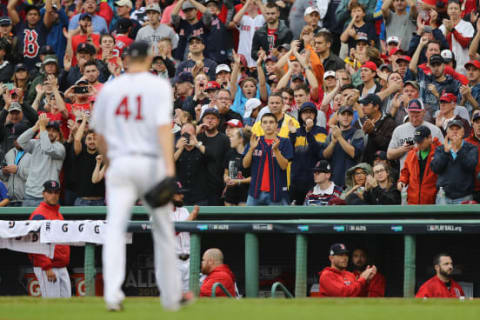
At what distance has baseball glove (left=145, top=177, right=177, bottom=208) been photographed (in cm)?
645

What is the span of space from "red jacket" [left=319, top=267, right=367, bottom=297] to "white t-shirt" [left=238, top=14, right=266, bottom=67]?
23.3 feet

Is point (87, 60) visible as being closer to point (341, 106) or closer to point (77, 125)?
point (77, 125)

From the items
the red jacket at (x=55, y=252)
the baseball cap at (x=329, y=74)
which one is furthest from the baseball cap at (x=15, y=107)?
the baseball cap at (x=329, y=74)

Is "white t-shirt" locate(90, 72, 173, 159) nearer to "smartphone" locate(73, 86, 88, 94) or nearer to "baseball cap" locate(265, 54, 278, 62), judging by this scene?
"smartphone" locate(73, 86, 88, 94)

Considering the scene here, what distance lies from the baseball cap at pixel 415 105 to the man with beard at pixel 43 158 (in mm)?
5157

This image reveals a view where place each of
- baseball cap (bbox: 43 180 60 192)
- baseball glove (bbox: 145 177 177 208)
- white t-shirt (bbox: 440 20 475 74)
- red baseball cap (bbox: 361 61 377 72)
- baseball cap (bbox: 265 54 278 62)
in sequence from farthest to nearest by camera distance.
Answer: baseball cap (bbox: 265 54 278 62) → white t-shirt (bbox: 440 20 475 74) → red baseball cap (bbox: 361 61 377 72) → baseball cap (bbox: 43 180 60 192) → baseball glove (bbox: 145 177 177 208)

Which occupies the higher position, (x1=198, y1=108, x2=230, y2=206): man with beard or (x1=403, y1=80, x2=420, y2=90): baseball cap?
(x1=403, y1=80, x2=420, y2=90): baseball cap

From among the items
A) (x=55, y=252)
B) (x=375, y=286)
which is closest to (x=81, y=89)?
(x=55, y=252)

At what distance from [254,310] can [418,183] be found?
5092 mm

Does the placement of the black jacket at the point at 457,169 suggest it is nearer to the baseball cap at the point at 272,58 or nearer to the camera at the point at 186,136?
the camera at the point at 186,136

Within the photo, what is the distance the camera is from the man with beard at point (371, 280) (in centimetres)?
1171

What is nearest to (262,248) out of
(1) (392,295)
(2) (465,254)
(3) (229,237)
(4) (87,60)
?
(3) (229,237)

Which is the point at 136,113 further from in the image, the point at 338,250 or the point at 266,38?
the point at 266,38

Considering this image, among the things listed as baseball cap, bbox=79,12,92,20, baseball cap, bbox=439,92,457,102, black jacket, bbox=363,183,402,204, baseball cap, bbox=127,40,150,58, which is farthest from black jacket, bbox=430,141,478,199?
baseball cap, bbox=79,12,92,20
